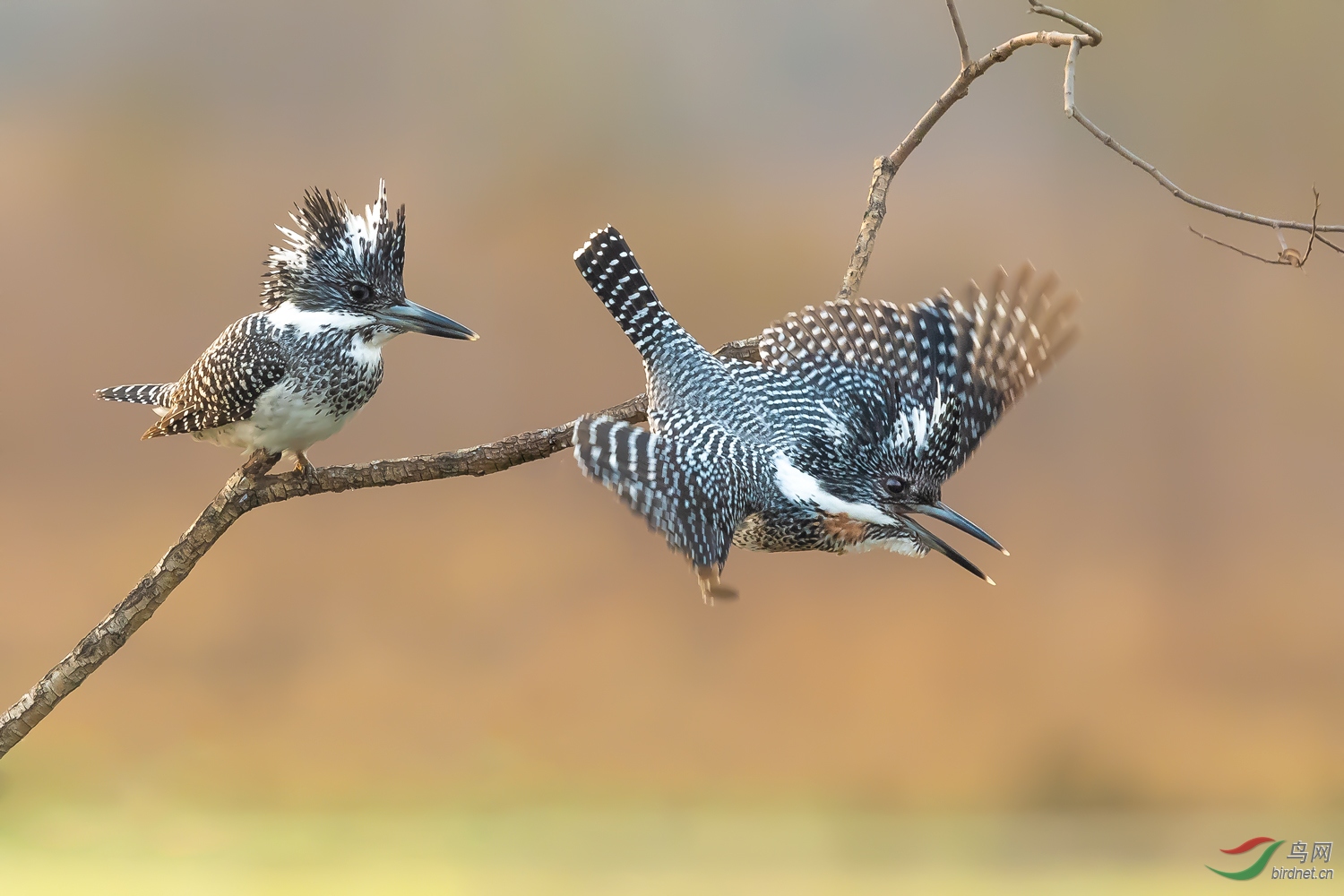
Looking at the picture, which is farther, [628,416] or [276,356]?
[628,416]

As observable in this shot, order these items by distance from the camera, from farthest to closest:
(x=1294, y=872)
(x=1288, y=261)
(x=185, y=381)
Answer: (x=1294, y=872) → (x=185, y=381) → (x=1288, y=261)

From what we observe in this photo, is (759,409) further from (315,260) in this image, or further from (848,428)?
(315,260)

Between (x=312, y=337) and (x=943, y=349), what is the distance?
939mm

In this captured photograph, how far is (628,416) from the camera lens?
1644 millimetres

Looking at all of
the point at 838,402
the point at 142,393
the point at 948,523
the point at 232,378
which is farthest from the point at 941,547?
the point at 142,393

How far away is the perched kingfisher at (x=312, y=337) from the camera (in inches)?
59.8

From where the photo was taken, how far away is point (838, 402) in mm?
1595

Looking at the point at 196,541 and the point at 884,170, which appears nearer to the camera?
the point at 196,541

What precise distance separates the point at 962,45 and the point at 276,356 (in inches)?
44.0

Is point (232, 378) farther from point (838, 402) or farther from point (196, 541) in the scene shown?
point (838, 402)

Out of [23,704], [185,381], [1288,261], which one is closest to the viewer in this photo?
[1288,261]

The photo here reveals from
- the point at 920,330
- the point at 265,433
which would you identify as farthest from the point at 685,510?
the point at 265,433

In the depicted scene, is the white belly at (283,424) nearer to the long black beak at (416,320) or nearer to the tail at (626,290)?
the long black beak at (416,320)

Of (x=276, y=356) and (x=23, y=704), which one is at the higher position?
(x=276, y=356)
